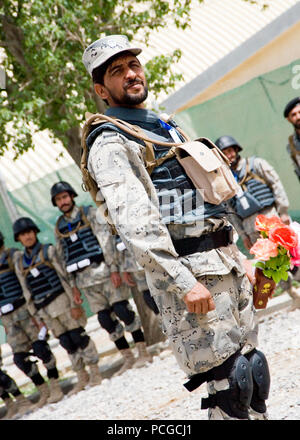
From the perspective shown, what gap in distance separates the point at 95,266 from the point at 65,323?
0.78 metres

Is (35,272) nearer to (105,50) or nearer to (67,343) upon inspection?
(67,343)

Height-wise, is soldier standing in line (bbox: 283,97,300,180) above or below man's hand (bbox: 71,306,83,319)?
above

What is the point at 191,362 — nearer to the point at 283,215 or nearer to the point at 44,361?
the point at 283,215

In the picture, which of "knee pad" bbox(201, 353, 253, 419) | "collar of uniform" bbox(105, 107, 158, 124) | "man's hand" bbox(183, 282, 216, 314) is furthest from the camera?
"collar of uniform" bbox(105, 107, 158, 124)

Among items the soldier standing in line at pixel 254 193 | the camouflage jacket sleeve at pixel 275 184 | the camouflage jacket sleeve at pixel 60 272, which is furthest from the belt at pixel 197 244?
the camouflage jacket sleeve at pixel 60 272

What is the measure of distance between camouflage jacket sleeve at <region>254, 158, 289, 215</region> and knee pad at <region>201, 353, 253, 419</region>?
3.81 meters

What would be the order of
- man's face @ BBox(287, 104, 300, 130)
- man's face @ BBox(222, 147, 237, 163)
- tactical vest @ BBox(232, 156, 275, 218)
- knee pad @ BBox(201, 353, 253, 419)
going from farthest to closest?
1. man's face @ BBox(222, 147, 237, 163)
2. tactical vest @ BBox(232, 156, 275, 218)
3. man's face @ BBox(287, 104, 300, 130)
4. knee pad @ BBox(201, 353, 253, 419)

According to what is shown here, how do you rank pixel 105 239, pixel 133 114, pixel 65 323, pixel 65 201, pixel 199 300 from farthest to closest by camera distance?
pixel 65 323, pixel 65 201, pixel 105 239, pixel 133 114, pixel 199 300

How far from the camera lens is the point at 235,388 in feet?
9.68

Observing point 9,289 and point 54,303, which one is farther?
point 9,289

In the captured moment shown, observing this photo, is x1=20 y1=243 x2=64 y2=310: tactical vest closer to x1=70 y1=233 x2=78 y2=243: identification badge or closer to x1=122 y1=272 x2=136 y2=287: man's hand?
x1=70 y1=233 x2=78 y2=243: identification badge

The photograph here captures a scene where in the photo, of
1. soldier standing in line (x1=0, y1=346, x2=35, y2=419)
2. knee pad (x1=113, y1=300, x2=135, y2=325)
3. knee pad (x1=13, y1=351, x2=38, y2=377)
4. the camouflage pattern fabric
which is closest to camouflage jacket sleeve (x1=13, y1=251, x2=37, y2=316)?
knee pad (x1=13, y1=351, x2=38, y2=377)

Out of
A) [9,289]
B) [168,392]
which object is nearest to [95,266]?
[9,289]

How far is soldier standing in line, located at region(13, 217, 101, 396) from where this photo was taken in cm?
722
